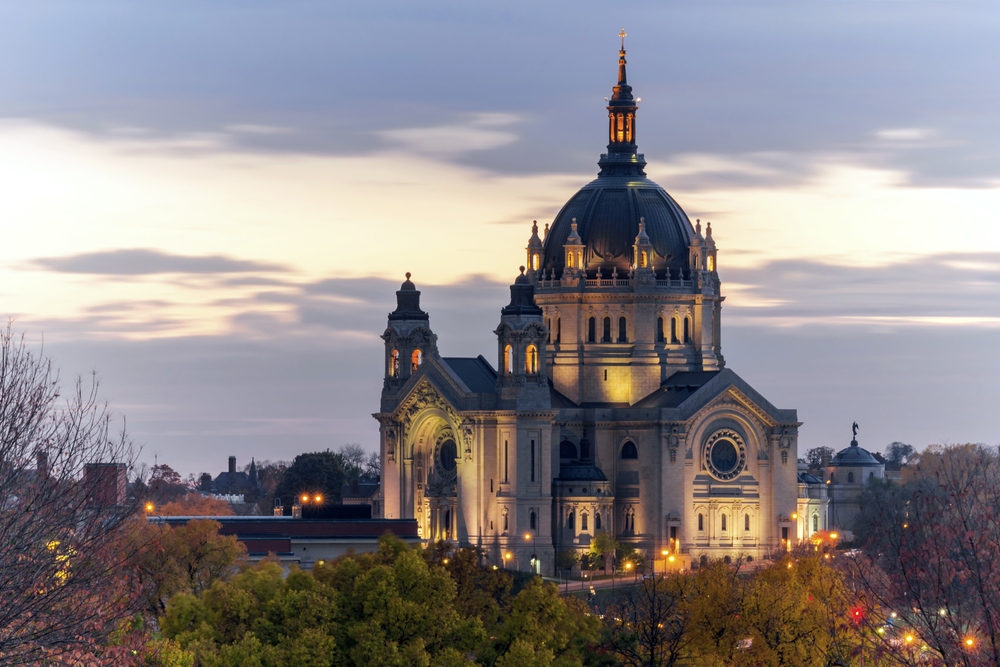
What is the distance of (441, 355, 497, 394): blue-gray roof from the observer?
150750 mm

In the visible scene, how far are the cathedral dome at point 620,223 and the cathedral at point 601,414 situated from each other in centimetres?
15

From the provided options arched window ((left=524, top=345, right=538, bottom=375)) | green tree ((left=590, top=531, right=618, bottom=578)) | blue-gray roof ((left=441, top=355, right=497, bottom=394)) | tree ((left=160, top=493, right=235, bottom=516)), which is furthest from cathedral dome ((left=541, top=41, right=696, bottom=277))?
tree ((left=160, top=493, right=235, bottom=516))

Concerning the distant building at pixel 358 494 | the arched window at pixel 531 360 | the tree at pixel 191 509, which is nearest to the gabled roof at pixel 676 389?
Result: the arched window at pixel 531 360

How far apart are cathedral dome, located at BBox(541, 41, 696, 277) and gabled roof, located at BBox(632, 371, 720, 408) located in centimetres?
841

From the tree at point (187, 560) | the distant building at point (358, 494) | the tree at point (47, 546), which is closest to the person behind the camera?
the tree at point (47, 546)

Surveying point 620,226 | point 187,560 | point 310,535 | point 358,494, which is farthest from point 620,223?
point 187,560

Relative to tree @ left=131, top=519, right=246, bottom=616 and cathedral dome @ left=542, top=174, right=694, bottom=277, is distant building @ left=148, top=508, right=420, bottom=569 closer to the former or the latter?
tree @ left=131, top=519, right=246, bottom=616

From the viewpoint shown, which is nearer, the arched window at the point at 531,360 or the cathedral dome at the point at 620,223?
the arched window at the point at 531,360

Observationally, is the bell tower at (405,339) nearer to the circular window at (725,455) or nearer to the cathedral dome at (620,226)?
the cathedral dome at (620,226)

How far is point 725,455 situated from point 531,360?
16988 millimetres

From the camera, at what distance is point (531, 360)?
148 meters

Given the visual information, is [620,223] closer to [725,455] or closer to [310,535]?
[725,455]

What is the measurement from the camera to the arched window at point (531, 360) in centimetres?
14750

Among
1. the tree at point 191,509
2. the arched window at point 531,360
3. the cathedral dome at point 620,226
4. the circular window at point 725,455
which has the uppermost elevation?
the cathedral dome at point 620,226
